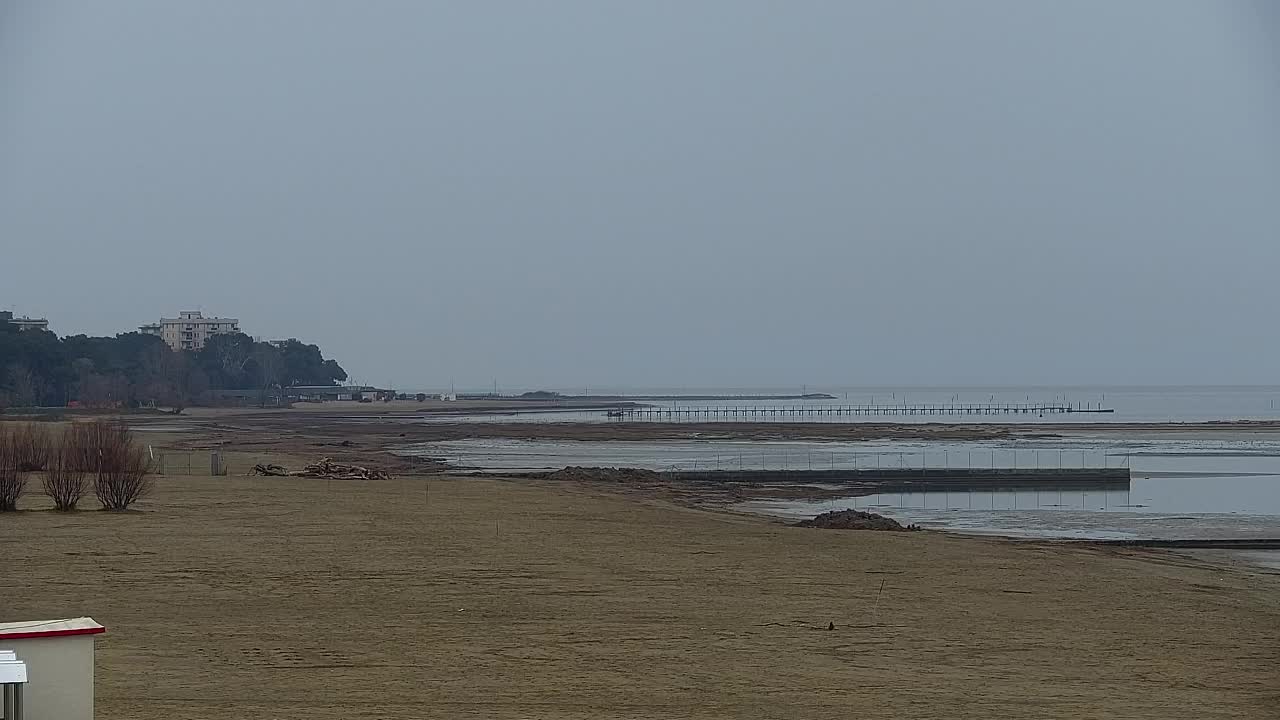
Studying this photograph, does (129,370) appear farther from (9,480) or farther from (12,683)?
(12,683)

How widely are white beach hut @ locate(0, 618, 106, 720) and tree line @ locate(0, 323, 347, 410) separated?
9092cm

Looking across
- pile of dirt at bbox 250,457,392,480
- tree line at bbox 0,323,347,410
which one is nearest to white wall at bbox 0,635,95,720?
pile of dirt at bbox 250,457,392,480

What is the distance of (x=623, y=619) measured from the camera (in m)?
14.9

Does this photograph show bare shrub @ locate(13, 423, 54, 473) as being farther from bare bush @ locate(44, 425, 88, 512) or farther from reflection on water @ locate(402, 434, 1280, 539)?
reflection on water @ locate(402, 434, 1280, 539)

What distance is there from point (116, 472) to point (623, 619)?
15.6 m

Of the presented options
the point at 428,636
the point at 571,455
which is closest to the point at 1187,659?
the point at 428,636

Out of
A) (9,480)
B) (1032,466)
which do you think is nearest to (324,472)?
(9,480)

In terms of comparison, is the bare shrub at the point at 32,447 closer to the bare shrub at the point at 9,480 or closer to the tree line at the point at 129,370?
the bare shrub at the point at 9,480

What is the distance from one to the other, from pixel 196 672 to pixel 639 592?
6.56m

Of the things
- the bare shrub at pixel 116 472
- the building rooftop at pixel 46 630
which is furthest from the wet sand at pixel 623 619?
the building rooftop at pixel 46 630

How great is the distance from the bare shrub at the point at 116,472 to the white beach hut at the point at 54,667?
20772 mm

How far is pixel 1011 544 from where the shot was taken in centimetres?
2573

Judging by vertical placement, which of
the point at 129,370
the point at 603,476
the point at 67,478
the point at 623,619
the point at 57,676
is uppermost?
the point at 129,370

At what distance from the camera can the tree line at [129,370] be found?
116500 millimetres
